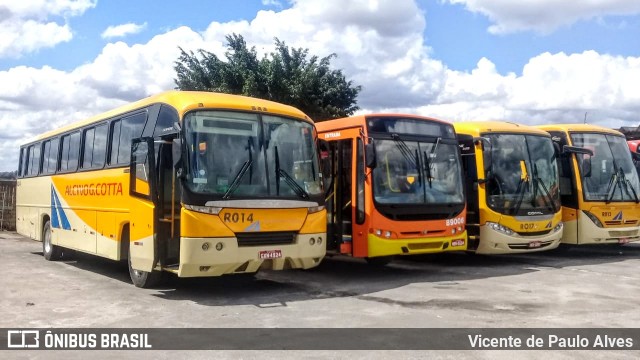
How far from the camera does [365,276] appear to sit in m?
12.0

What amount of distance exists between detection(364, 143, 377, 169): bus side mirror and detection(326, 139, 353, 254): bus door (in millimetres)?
795

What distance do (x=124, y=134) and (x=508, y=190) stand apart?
7787 millimetres

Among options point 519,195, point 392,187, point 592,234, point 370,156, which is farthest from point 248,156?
point 592,234

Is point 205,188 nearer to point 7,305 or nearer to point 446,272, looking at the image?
point 7,305

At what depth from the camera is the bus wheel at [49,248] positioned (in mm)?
15070

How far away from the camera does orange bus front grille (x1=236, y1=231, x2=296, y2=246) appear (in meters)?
9.05

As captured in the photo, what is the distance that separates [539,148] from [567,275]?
302 cm

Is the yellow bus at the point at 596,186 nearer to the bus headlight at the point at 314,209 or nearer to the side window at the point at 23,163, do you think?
the bus headlight at the point at 314,209

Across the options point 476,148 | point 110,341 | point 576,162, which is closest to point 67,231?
point 110,341

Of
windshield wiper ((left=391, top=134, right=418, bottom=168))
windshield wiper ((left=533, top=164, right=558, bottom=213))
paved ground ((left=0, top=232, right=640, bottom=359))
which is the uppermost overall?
windshield wiper ((left=391, top=134, right=418, bottom=168))

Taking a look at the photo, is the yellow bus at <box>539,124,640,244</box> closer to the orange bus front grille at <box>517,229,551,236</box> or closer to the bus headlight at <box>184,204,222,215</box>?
the orange bus front grille at <box>517,229,551,236</box>

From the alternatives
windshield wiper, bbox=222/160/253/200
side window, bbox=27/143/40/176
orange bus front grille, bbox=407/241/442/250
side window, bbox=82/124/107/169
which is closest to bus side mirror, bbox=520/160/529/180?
orange bus front grille, bbox=407/241/442/250

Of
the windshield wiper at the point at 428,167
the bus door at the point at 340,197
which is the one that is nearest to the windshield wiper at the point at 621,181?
the windshield wiper at the point at 428,167

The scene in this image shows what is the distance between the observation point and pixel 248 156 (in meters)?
9.21
